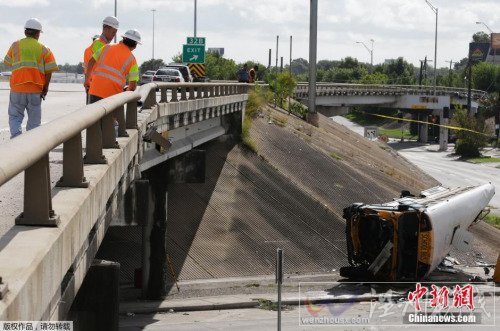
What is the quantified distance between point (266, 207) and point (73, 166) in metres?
26.5

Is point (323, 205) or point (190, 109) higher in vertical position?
point (190, 109)

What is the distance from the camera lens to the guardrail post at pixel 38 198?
252 inches

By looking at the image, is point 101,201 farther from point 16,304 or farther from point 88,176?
point 16,304

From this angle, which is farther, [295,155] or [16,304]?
[295,155]

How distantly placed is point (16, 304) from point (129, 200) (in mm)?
8591

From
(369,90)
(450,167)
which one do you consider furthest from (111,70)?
(369,90)

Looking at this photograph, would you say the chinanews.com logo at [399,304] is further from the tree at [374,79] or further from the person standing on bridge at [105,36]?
the tree at [374,79]

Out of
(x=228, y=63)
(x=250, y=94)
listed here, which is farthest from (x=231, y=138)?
(x=228, y=63)

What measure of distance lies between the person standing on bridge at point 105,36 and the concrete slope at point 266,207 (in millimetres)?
13739

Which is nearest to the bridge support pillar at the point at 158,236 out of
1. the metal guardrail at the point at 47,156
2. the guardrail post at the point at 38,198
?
the metal guardrail at the point at 47,156

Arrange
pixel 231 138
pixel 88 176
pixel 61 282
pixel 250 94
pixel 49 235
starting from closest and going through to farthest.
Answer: pixel 49 235, pixel 61 282, pixel 88 176, pixel 231 138, pixel 250 94

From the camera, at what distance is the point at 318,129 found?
5750cm

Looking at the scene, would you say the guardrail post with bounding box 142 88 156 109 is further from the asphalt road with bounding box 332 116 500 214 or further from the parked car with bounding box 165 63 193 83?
the asphalt road with bounding box 332 116 500 214

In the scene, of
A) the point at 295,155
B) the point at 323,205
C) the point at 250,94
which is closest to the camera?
the point at 323,205
